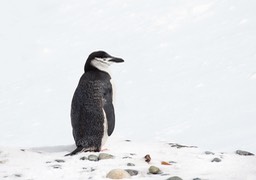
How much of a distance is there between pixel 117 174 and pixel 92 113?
134 centimetres

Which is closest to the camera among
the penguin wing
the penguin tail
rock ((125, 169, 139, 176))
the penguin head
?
rock ((125, 169, 139, 176))

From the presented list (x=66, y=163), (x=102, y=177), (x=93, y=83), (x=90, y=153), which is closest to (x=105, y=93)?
(x=93, y=83)

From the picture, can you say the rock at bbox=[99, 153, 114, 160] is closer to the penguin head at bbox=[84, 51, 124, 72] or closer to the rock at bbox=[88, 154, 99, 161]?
the rock at bbox=[88, 154, 99, 161]

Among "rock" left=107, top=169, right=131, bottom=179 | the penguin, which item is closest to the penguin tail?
the penguin

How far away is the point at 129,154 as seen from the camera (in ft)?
17.5

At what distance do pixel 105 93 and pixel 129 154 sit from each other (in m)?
0.75

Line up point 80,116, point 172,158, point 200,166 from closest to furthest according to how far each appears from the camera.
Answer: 1. point 200,166
2. point 172,158
3. point 80,116

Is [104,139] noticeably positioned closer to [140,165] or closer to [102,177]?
[140,165]

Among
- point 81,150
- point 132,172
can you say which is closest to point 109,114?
point 81,150

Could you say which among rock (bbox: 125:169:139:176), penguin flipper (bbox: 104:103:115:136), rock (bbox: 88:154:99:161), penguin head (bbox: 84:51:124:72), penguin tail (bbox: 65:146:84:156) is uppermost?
penguin head (bbox: 84:51:124:72)

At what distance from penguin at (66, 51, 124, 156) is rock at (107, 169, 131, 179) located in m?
1.10

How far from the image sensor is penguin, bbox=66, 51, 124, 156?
18.3 feet

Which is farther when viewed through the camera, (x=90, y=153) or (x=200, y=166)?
(x=90, y=153)

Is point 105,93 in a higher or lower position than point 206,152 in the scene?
higher
